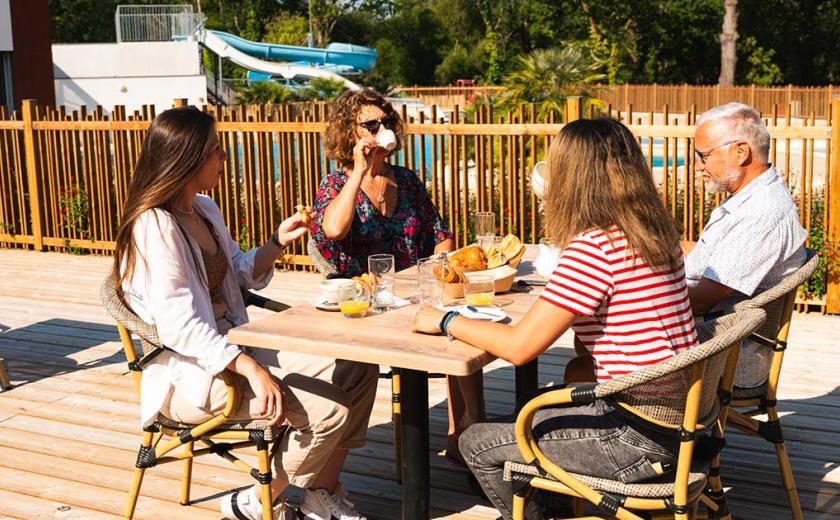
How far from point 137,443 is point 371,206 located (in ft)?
5.27

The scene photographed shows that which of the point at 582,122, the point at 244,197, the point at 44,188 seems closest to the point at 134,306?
the point at 582,122

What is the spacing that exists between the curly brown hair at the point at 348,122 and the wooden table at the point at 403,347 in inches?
41.0

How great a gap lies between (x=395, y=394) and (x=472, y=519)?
732mm

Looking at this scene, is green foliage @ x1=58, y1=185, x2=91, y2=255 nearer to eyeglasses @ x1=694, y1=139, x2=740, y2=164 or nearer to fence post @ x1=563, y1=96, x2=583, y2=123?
fence post @ x1=563, y1=96, x2=583, y2=123

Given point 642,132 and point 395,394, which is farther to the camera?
point 642,132

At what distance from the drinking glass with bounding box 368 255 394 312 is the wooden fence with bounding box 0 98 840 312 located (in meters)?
3.82

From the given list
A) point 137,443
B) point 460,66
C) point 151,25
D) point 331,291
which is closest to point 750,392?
point 331,291

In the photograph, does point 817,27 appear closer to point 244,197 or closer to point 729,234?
point 244,197

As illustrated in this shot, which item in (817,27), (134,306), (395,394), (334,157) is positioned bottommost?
(395,394)

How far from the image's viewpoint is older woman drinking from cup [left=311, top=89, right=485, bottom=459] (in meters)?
4.18

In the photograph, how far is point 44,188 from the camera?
1029 cm

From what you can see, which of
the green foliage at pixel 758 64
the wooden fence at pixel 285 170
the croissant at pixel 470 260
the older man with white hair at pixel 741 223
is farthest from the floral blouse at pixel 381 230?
the green foliage at pixel 758 64

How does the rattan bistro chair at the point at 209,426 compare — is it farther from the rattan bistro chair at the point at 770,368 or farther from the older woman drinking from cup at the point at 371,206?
the rattan bistro chair at the point at 770,368

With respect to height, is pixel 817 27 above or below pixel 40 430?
above
